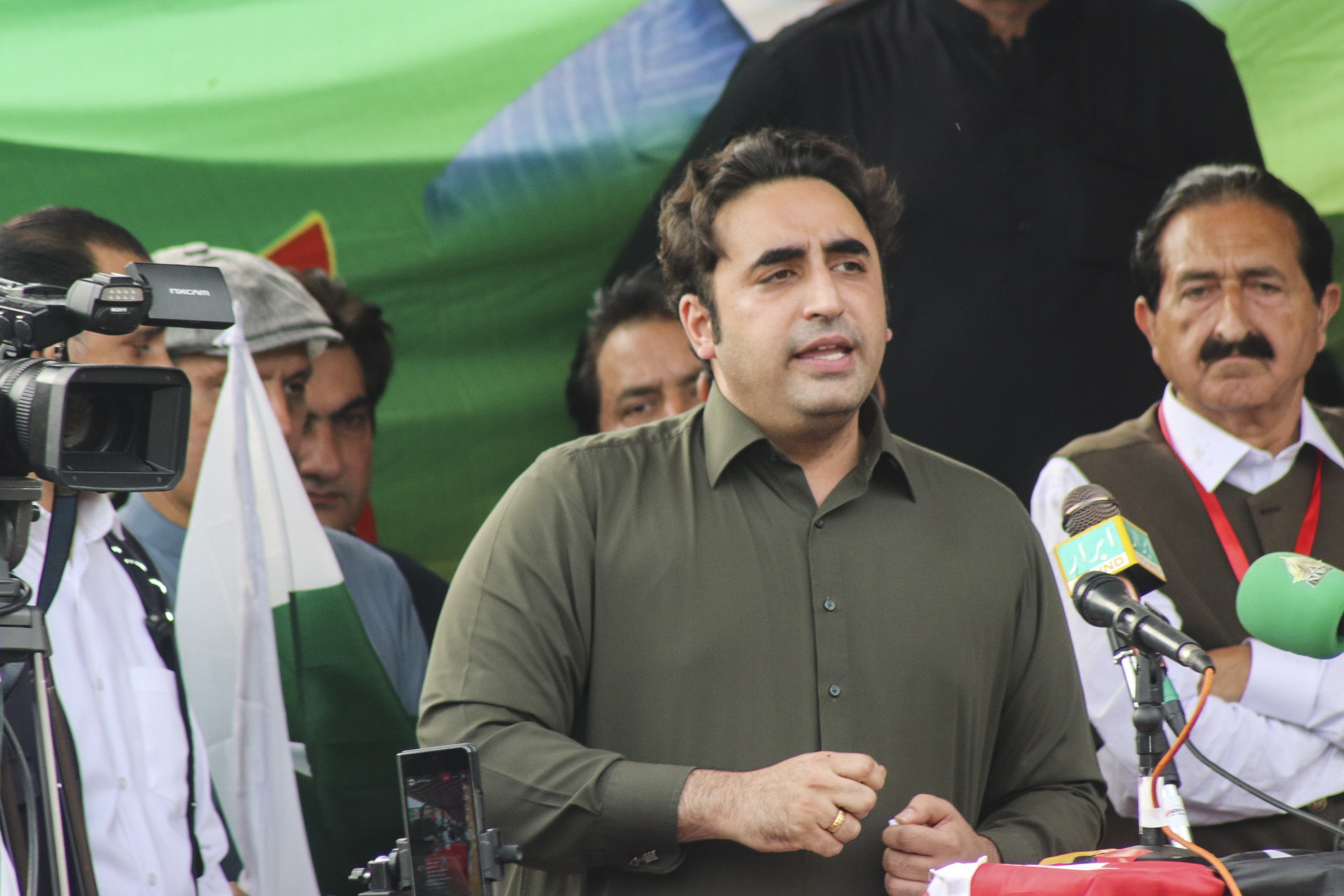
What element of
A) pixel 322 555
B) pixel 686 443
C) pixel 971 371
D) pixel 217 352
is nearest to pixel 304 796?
pixel 322 555

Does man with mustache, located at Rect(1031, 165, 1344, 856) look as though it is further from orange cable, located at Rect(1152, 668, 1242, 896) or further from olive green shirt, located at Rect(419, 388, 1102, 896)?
orange cable, located at Rect(1152, 668, 1242, 896)

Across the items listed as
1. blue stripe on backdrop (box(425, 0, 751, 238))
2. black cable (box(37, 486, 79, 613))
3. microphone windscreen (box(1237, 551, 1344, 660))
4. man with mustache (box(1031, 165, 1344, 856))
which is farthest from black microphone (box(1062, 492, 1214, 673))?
blue stripe on backdrop (box(425, 0, 751, 238))

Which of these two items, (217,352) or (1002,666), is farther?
(217,352)

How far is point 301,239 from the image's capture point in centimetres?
336

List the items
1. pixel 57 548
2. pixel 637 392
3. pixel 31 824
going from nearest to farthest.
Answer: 1. pixel 31 824
2. pixel 57 548
3. pixel 637 392

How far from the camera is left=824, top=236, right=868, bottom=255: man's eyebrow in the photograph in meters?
2.52

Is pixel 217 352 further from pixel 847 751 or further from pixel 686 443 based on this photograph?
pixel 847 751

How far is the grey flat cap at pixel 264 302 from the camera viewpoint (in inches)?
128

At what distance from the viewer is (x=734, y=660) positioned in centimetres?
230

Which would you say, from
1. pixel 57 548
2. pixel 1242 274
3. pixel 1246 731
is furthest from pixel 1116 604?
pixel 1242 274

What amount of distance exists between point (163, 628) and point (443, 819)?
105 centimetres

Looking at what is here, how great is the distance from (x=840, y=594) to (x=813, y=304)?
48cm

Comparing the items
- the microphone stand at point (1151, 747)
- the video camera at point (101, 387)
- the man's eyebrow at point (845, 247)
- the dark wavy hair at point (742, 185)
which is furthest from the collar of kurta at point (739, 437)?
the video camera at point (101, 387)

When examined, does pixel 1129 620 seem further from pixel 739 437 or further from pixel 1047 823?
pixel 739 437
